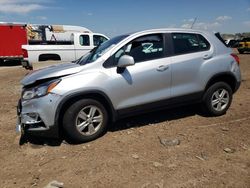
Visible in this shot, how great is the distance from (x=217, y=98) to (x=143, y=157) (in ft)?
7.95

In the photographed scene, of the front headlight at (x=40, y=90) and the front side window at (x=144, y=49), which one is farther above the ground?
the front side window at (x=144, y=49)

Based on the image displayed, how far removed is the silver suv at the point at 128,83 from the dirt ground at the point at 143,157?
0.37m

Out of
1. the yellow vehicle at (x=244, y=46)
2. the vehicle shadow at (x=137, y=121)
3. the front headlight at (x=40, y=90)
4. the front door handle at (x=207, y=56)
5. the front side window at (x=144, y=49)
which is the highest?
the front side window at (x=144, y=49)

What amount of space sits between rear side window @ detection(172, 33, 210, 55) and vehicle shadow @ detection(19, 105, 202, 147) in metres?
1.31

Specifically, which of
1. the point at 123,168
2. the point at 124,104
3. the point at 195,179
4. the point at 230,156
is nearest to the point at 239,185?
the point at 195,179

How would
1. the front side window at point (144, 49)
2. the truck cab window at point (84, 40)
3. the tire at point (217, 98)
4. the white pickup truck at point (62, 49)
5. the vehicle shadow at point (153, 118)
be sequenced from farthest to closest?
the truck cab window at point (84, 40)
the white pickup truck at point (62, 49)
the tire at point (217, 98)
the vehicle shadow at point (153, 118)
the front side window at point (144, 49)

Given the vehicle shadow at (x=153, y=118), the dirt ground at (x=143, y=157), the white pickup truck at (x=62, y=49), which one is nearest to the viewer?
the dirt ground at (x=143, y=157)

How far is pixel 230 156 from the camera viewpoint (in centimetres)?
437

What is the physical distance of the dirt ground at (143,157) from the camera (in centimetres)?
381

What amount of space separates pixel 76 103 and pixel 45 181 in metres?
1.35

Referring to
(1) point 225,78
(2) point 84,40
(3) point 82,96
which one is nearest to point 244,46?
(2) point 84,40

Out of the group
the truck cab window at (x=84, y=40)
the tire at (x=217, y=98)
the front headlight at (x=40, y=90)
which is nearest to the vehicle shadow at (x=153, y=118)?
the tire at (x=217, y=98)

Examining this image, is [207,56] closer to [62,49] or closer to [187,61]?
[187,61]

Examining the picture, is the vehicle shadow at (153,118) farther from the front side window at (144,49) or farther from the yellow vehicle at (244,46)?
the yellow vehicle at (244,46)
